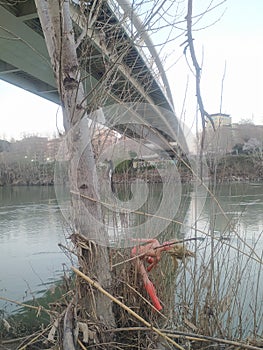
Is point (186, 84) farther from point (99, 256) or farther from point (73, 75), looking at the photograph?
point (99, 256)

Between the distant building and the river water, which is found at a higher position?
the distant building

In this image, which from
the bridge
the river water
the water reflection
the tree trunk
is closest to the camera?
the tree trunk

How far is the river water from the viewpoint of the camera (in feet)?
9.22

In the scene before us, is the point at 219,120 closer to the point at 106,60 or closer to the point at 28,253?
the point at 106,60

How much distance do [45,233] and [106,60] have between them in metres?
5.35

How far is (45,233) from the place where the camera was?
6.80 m

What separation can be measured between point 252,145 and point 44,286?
2.83 meters

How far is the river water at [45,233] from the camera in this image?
2.81 metres

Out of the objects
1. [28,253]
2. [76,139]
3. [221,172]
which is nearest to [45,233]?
[28,253]

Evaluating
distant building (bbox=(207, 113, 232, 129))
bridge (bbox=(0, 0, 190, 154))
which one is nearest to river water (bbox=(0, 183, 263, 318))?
distant building (bbox=(207, 113, 232, 129))

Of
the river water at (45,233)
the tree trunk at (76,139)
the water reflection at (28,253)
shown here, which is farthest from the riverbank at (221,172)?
the water reflection at (28,253)

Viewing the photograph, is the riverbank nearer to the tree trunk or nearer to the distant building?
the distant building

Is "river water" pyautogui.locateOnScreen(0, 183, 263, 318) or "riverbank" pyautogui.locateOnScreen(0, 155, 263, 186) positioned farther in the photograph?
"river water" pyautogui.locateOnScreen(0, 183, 263, 318)

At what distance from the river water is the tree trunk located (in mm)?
296
